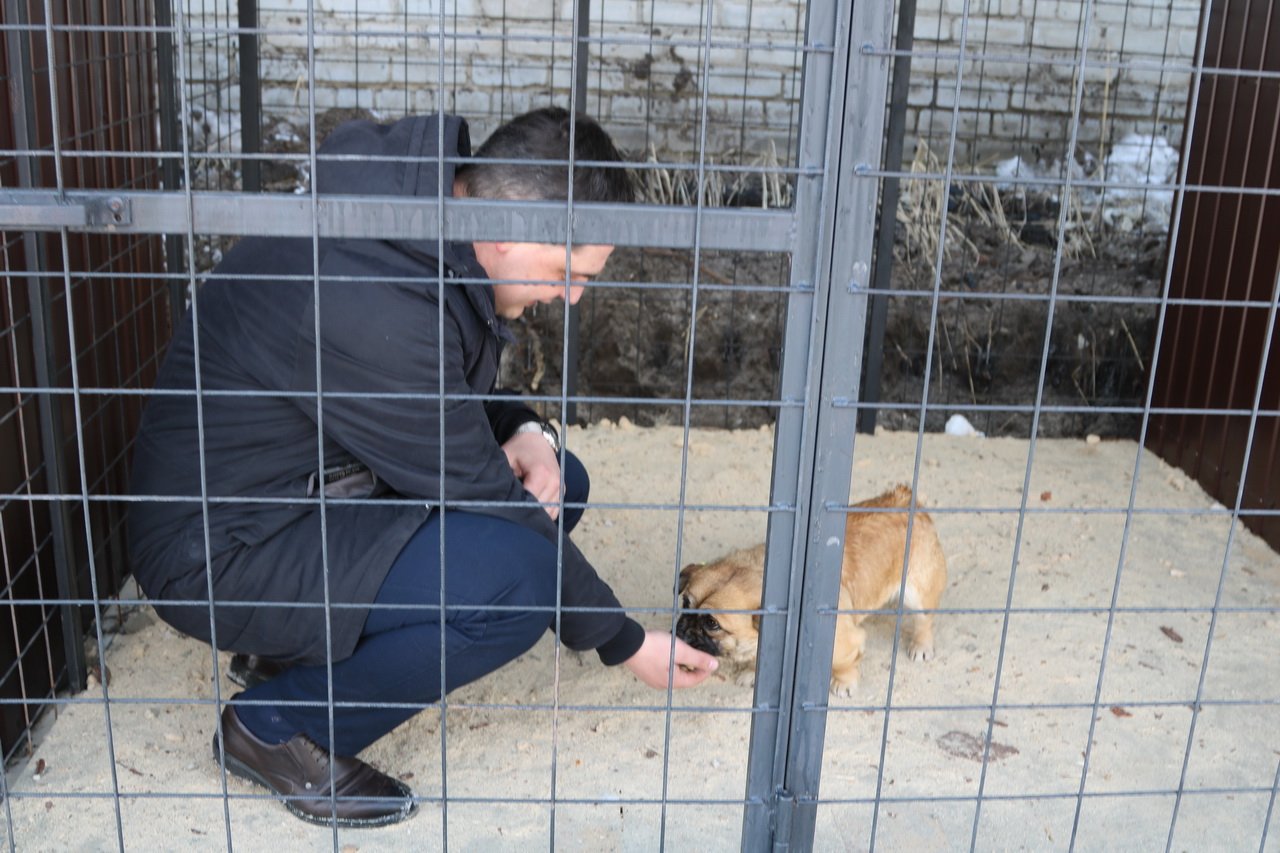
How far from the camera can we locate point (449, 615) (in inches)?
118

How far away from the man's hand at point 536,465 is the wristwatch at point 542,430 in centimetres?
3

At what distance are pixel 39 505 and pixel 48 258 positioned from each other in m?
0.64

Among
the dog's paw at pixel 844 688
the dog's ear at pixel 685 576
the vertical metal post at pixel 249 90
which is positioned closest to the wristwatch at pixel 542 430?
the dog's ear at pixel 685 576

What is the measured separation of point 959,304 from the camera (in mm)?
6473

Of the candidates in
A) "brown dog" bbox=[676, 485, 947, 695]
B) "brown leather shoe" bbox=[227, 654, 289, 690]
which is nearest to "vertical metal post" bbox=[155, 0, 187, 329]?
"brown leather shoe" bbox=[227, 654, 289, 690]

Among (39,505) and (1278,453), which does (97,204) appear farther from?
(1278,453)

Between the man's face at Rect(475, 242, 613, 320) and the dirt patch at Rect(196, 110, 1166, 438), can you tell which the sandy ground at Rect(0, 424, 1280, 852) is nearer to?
the man's face at Rect(475, 242, 613, 320)

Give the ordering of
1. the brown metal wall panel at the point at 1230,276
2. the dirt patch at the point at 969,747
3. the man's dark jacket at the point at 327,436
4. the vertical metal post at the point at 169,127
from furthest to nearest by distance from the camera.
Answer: the brown metal wall panel at the point at 1230,276
the vertical metal post at the point at 169,127
the dirt patch at the point at 969,747
the man's dark jacket at the point at 327,436

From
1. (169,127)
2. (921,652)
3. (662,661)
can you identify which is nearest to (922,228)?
(921,652)

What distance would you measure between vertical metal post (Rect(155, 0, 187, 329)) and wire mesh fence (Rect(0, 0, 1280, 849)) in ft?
0.08

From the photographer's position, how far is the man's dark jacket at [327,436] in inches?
105

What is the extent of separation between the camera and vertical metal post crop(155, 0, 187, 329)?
13.7ft

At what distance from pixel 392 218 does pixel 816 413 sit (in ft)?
2.76

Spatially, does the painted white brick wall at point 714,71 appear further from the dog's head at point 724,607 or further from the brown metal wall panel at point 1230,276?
the dog's head at point 724,607
